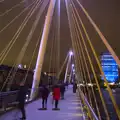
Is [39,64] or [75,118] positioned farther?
[39,64]

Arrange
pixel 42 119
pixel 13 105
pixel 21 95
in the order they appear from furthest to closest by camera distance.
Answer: pixel 13 105 < pixel 42 119 < pixel 21 95

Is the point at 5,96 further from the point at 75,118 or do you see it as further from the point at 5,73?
the point at 5,73

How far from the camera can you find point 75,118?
1567 cm

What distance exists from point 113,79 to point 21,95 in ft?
428

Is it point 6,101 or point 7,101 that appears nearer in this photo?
point 6,101

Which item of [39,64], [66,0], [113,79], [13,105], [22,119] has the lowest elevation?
[22,119]

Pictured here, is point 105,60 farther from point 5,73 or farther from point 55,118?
point 55,118

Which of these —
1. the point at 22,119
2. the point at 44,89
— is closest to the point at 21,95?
the point at 22,119

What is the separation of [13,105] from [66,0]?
7.80 m

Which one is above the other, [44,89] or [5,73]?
[5,73]

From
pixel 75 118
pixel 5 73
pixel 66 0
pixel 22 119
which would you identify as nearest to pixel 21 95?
pixel 22 119

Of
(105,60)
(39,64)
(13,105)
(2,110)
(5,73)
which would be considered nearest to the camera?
(2,110)

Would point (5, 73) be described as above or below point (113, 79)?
below

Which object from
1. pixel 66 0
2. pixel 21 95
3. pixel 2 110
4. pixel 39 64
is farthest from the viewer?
pixel 39 64
